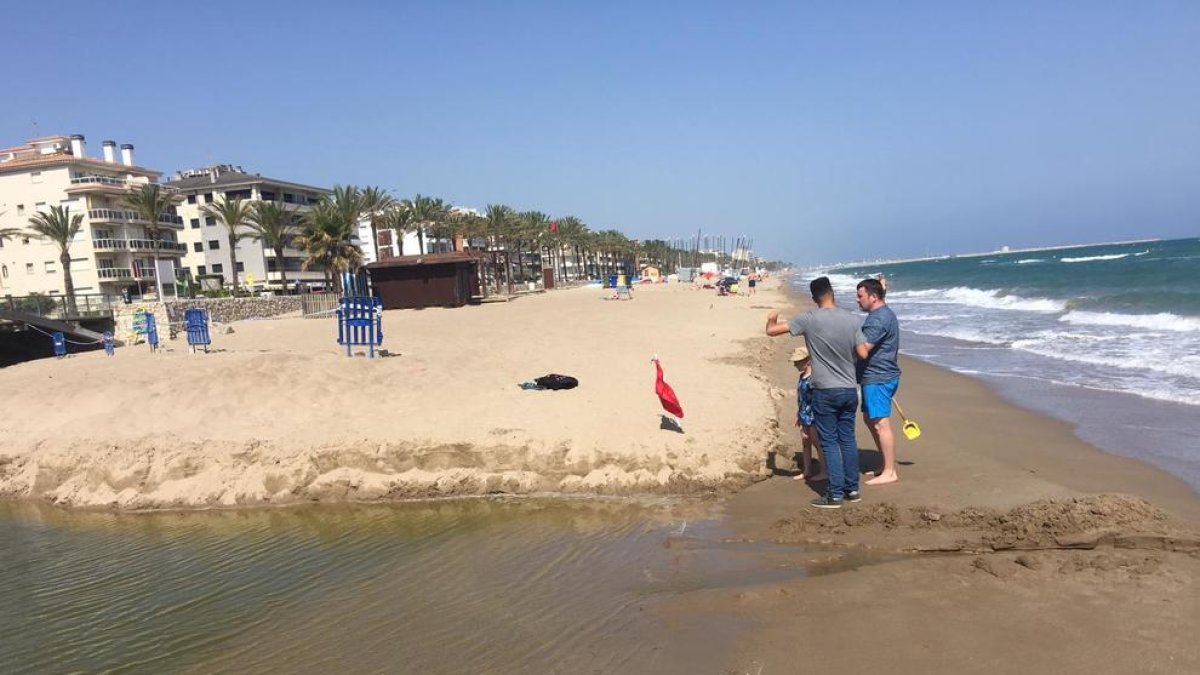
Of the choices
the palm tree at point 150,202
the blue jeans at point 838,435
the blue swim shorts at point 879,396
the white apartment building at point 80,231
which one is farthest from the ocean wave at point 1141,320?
the white apartment building at point 80,231

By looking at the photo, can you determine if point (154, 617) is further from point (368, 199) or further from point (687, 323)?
point (368, 199)

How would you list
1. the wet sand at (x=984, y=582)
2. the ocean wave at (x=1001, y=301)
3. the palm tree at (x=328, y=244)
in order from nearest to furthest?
the wet sand at (x=984, y=582) → the ocean wave at (x=1001, y=301) → the palm tree at (x=328, y=244)

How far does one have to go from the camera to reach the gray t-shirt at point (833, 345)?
5.97 meters

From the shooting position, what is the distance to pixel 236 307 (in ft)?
111

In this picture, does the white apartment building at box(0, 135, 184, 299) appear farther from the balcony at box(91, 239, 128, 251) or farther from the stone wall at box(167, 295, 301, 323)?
the stone wall at box(167, 295, 301, 323)

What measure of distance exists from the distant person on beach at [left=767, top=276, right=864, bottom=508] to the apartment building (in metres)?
62.7

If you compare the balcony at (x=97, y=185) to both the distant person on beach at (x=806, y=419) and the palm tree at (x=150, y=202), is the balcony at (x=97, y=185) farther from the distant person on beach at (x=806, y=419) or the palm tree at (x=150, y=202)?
the distant person on beach at (x=806, y=419)

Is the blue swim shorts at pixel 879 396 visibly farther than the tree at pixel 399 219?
No

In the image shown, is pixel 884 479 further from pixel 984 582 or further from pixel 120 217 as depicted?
pixel 120 217

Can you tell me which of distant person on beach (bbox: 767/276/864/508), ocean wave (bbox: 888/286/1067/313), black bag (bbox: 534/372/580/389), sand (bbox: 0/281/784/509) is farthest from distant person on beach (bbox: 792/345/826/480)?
ocean wave (bbox: 888/286/1067/313)

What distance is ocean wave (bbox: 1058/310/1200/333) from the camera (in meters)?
20.3

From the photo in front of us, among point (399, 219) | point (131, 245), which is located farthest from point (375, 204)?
point (131, 245)

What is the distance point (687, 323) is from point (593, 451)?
Result: 17957 mm

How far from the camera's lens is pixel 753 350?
714 inches
